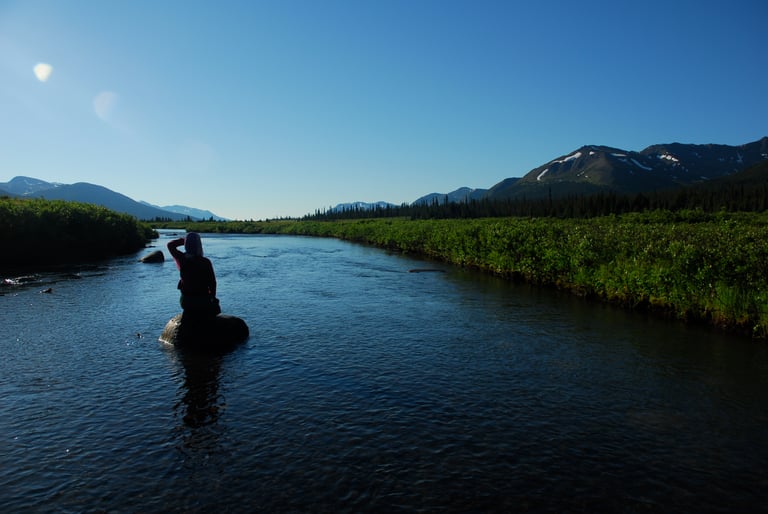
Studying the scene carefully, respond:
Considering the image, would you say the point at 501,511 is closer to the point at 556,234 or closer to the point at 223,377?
the point at 223,377

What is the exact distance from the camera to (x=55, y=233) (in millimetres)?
47938

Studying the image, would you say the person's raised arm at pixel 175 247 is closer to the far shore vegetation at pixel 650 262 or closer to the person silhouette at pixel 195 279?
the person silhouette at pixel 195 279

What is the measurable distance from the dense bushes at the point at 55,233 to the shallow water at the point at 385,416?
1091 inches

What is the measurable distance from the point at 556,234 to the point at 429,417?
84.9ft

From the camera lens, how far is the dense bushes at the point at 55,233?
A: 142 feet

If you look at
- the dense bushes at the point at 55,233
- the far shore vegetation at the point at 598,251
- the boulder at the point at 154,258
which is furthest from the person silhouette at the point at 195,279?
the dense bushes at the point at 55,233

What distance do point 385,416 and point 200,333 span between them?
901 centimetres

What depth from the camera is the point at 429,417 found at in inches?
447

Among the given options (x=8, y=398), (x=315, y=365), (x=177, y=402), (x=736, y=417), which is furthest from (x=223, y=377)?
(x=736, y=417)

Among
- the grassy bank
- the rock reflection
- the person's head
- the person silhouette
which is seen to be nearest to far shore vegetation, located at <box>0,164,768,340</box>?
the grassy bank

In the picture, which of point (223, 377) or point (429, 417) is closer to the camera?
point (429, 417)

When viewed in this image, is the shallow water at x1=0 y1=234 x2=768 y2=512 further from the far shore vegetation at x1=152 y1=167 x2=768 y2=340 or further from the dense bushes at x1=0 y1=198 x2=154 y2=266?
the dense bushes at x1=0 y1=198 x2=154 y2=266

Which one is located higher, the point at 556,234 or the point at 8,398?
the point at 556,234

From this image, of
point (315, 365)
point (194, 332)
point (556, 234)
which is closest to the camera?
point (315, 365)
